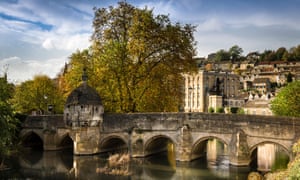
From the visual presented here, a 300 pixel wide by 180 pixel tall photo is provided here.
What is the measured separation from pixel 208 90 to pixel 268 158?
5323 centimetres

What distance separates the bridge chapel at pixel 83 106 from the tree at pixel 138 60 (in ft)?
9.20

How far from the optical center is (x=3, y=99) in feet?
62.2

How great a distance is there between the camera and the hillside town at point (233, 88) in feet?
224

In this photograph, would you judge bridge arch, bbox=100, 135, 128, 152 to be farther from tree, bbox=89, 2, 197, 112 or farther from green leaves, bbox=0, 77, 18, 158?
green leaves, bbox=0, 77, 18, 158

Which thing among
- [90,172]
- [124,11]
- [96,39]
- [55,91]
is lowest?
[90,172]

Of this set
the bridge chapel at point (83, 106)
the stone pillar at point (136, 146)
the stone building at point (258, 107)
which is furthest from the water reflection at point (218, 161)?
the stone building at point (258, 107)

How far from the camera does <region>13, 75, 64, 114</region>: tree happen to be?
3988 centimetres

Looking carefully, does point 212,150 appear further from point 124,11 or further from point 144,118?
point 124,11

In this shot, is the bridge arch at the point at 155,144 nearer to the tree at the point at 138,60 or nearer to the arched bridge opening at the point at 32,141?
the tree at the point at 138,60

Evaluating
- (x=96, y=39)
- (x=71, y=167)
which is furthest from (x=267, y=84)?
(x=71, y=167)

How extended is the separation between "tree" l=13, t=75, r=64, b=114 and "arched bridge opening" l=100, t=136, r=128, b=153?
11.7 m

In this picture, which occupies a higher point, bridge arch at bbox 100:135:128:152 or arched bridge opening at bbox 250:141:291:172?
bridge arch at bbox 100:135:128:152

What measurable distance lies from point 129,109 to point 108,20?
7.74 meters

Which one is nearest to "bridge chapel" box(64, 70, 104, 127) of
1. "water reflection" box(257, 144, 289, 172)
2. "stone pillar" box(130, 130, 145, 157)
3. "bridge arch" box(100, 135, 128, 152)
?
"bridge arch" box(100, 135, 128, 152)
